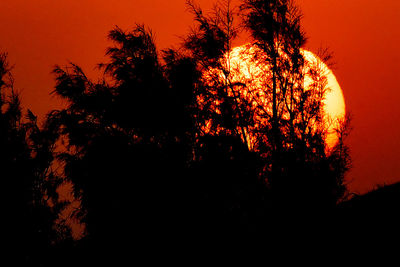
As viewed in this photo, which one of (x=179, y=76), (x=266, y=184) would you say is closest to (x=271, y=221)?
(x=266, y=184)

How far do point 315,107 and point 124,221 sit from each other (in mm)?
7038

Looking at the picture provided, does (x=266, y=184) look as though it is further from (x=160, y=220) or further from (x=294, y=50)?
(x=294, y=50)

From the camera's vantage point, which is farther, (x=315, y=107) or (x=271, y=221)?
(x=315, y=107)

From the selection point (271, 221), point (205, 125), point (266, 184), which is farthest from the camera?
point (205, 125)

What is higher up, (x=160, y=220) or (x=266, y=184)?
(x=266, y=184)

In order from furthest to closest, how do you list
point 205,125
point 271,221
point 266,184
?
point 205,125, point 266,184, point 271,221

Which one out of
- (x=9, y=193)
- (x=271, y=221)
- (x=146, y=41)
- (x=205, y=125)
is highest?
(x=146, y=41)

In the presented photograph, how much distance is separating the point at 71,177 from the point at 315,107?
792 centimetres

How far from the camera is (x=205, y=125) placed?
13398 mm

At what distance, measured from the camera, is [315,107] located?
14125mm

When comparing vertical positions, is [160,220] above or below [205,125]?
below

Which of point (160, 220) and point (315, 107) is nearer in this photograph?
point (160, 220)

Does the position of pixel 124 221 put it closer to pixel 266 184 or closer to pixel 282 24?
pixel 266 184

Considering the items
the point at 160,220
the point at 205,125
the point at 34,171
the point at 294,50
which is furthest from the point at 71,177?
the point at 294,50
